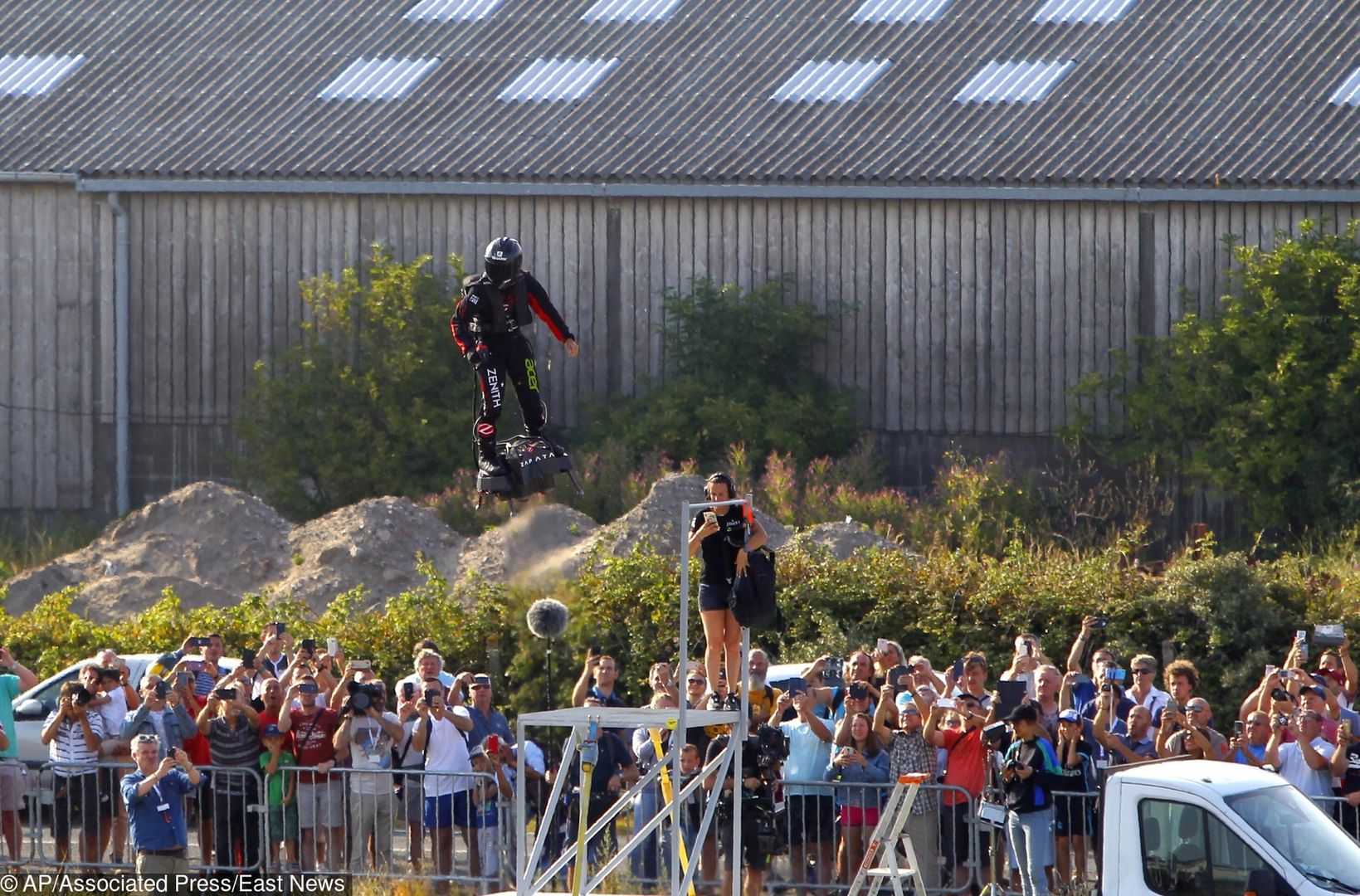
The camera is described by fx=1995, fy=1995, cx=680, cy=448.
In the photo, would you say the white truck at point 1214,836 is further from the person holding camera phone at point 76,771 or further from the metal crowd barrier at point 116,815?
the person holding camera phone at point 76,771

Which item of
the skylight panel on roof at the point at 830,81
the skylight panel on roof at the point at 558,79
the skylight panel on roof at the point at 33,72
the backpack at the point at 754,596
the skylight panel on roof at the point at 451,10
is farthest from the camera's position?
the skylight panel on roof at the point at 451,10

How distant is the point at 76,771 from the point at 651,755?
447 cm

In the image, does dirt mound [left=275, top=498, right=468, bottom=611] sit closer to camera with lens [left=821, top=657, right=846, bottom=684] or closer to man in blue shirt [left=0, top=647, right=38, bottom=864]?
man in blue shirt [left=0, top=647, right=38, bottom=864]

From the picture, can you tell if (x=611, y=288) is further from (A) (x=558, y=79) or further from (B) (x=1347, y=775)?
(B) (x=1347, y=775)

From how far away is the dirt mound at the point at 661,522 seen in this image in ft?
71.1

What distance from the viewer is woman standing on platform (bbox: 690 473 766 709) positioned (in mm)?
11625

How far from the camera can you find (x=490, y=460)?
512 inches

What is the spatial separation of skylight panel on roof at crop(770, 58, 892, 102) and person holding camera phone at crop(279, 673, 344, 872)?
16333 millimetres

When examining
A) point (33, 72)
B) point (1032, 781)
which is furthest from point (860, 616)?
point (33, 72)

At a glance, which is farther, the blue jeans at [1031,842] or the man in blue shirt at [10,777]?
the man in blue shirt at [10,777]

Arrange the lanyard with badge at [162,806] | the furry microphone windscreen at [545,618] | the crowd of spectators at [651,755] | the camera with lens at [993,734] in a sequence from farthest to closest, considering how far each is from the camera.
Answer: the furry microphone windscreen at [545,618]
the lanyard with badge at [162,806]
the crowd of spectators at [651,755]
the camera with lens at [993,734]

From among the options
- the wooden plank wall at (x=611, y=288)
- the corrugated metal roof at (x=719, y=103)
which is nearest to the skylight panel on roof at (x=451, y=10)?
the corrugated metal roof at (x=719, y=103)

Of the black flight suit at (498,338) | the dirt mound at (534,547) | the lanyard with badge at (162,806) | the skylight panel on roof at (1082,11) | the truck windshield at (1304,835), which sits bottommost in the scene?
the lanyard with badge at (162,806)

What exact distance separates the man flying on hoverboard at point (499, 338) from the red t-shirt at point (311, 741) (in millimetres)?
3002
